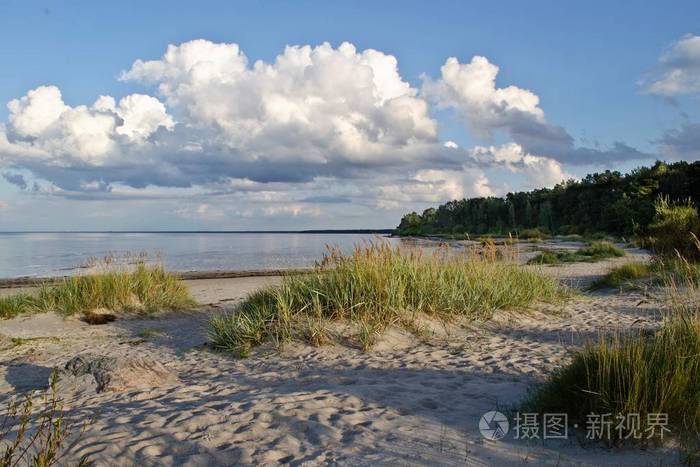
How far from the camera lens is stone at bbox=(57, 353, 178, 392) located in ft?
19.5

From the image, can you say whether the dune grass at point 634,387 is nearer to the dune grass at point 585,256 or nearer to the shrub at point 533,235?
the dune grass at point 585,256

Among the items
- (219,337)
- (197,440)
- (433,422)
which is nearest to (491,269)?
(219,337)

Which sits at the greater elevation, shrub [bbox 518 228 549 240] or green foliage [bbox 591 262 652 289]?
shrub [bbox 518 228 549 240]

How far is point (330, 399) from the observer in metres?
4.93

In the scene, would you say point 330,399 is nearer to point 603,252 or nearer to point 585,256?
point 585,256

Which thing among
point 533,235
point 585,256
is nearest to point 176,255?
point 585,256

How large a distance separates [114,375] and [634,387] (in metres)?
5.08

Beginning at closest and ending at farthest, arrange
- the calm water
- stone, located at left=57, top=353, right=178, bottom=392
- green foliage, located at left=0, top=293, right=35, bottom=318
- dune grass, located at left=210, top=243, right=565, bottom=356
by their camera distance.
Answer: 1. stone, located at left=57, top=353, right=178, bottom=392
2. dune grass, located at left=210, top=243, right=565, bottom=356
3. green foliage, located at left=0, top=293, right=35, bottom=318
4. the calm water

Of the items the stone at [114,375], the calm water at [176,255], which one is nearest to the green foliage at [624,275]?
the calm water at [176,255]

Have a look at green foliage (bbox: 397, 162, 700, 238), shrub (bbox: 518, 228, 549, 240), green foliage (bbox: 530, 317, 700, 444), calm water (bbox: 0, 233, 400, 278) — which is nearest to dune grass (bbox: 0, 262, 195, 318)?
calm water (bbox: 0, 233, 400, 278)

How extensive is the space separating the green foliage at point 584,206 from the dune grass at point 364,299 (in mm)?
14950

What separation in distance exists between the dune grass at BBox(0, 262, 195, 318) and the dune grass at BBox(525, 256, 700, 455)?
32.8 ft

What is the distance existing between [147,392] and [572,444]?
162 inches

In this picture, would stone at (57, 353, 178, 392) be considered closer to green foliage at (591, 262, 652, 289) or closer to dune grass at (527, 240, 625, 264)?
green foliage at (591, 262, 652, 289)
